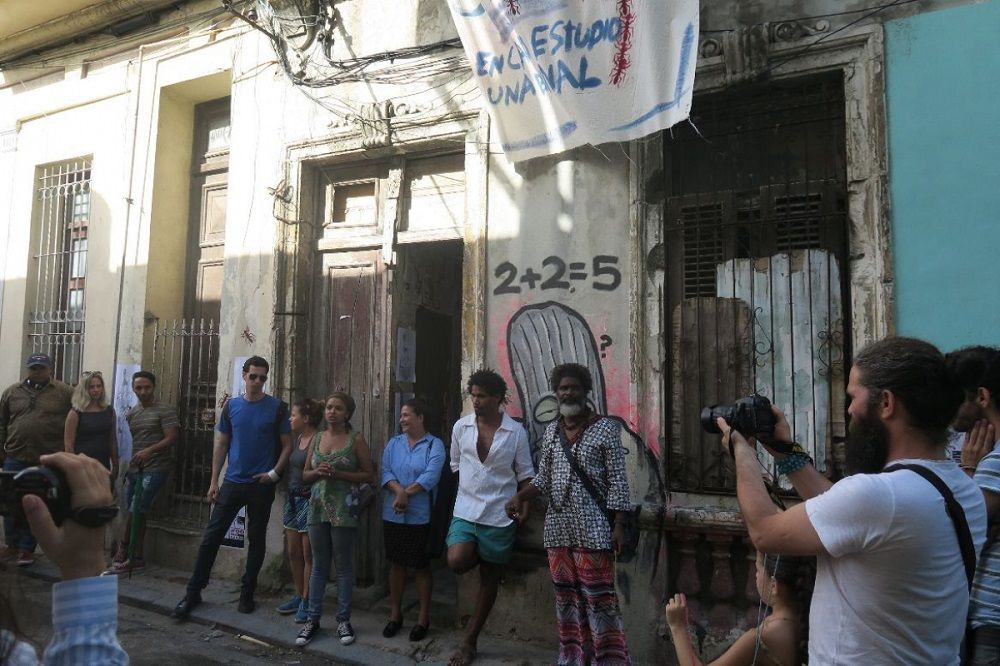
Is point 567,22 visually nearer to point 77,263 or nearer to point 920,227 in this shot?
point 920,227

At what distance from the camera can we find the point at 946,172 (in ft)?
13.4

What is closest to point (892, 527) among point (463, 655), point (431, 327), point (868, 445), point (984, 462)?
point (868, 445)

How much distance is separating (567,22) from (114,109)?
567 centimetres

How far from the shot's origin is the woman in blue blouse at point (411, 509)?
16.4ft

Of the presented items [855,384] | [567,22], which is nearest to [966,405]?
[855,384]

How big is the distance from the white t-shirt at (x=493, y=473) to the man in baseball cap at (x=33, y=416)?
14.4 ft

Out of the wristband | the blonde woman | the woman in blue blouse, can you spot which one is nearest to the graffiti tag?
the woman in blue blouse

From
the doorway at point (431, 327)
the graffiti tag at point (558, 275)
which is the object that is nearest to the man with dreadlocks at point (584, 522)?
the graffiti tag at point (558, 275)

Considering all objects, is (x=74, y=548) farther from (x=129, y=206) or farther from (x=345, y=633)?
(x=129, y=206)

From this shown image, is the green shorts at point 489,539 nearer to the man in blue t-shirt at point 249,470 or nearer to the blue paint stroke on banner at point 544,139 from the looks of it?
the man in blue t-shirt at point 249,470

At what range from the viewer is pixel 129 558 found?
6.52 meters

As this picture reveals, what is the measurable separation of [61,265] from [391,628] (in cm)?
635

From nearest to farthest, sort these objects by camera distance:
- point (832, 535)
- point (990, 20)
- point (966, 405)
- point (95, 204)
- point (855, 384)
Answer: point (832, 535)
point (855, 384)
point (966, 405)
point (990, 20)
point (95, 204)

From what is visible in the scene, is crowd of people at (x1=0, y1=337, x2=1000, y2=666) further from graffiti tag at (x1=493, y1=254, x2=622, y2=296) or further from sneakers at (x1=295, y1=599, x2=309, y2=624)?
graffiti tag at (x1=493, y1=254, x2=622, y2=296)
